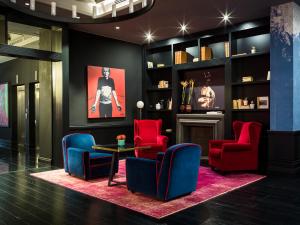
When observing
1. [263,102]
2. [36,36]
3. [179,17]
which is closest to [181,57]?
[179,17]

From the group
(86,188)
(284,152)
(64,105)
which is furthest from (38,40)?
(284,152)

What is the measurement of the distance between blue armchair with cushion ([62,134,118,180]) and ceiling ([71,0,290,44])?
8.91ft

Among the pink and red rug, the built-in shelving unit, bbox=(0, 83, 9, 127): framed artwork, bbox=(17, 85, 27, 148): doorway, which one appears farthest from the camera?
bbox=(0, 83, 9, 127): framed artwork

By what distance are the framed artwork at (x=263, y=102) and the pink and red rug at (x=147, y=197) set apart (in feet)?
5.00

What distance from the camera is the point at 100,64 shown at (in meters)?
7.62

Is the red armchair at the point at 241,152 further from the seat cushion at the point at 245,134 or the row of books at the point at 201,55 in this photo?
the row of books at the point at 201,55

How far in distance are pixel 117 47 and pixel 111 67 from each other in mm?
614

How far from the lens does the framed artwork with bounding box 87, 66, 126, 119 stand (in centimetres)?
732

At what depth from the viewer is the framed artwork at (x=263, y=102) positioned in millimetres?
6215

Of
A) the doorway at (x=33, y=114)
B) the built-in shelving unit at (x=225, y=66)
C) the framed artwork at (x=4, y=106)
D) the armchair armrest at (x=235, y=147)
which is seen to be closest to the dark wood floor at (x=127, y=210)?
the armchair armrest at (x=235, y=147)

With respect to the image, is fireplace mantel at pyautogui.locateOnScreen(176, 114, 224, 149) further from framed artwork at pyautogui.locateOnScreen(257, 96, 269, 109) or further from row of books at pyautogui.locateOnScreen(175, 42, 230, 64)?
row of books at pyautogui.locateOnScreen(175, 42, 230, 64)

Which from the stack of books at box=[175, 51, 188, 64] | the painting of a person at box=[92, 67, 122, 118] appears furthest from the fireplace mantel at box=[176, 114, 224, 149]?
the painting of a person at box=[92, 67, 122, 118]

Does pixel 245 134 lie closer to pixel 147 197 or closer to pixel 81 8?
pixel 147 197

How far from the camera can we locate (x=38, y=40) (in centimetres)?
689
